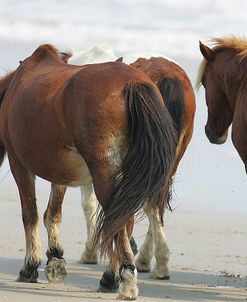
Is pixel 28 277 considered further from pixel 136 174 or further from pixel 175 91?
pixel 175 91

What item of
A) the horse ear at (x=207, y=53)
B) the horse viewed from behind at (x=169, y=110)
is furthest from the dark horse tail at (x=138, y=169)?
the horse ear at (x=207, y=53)

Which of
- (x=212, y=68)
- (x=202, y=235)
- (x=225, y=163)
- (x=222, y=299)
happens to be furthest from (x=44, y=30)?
(x=222, y=299)

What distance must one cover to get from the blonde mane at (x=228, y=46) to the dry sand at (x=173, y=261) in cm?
172

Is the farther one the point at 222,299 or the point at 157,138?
the point at 222,299

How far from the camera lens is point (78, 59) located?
1178 centimetres

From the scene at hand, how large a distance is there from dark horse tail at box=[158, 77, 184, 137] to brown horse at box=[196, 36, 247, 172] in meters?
0.44

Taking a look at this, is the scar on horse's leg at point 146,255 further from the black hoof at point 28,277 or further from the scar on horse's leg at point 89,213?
the black hoof at point 28,277

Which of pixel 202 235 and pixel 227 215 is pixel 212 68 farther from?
pixel 227 215

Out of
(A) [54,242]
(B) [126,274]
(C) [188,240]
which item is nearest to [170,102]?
(A) [54,242]

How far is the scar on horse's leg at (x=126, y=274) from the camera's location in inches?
289

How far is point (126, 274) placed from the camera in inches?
290

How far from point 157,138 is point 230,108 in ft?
8.21

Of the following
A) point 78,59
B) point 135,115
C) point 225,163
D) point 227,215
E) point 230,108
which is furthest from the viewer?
point 225,163

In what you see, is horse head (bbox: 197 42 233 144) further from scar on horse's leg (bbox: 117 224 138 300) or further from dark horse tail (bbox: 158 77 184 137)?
scar on horse's leg (bbox: 117 224 138 300)
